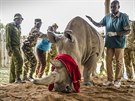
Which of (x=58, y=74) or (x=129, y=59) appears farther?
(x=129, y=59)

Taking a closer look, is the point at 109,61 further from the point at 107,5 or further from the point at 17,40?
the point at 107,5

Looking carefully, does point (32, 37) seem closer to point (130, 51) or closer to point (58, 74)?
point (130, 51)

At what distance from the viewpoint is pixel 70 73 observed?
5332 millimetres

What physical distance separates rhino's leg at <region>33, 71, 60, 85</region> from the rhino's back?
1280 millimetres

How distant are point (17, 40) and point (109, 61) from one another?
98.3 inches

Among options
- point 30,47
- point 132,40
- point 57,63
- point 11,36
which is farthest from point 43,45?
point 57,63

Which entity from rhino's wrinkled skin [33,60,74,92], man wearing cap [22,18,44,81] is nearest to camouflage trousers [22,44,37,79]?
man wearing cap [22,18,44,81]

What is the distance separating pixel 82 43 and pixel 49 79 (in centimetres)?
178

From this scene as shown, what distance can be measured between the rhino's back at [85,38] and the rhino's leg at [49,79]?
1.28m

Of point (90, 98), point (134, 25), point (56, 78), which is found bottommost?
point (90, 98)

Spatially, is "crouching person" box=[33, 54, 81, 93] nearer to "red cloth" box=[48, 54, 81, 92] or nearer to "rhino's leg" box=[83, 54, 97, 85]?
"red cloth" box=[48, 54, 81, 92]

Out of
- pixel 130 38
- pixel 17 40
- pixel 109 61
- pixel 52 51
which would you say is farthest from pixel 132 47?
pixel 17 40

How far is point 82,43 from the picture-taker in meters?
6.41

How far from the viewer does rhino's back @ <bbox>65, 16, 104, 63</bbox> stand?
6434mm
